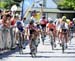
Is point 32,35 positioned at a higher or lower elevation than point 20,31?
higher

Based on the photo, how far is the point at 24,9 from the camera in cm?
2900

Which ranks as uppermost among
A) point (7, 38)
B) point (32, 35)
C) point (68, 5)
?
point (32, 35)

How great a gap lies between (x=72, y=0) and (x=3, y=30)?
52.6 meters

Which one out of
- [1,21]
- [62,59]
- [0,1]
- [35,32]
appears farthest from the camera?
[0,1]

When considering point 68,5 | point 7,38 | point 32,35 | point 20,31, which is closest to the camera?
point 32,35

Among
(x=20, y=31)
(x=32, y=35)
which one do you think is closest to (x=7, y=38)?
(x=20, y=31)

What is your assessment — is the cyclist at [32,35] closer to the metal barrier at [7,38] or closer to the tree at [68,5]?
the metal barrier at [7,38]

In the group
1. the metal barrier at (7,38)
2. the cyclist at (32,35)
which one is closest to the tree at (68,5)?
the metal barrier at (7,38)

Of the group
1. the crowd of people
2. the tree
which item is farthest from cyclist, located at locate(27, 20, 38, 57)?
the tree

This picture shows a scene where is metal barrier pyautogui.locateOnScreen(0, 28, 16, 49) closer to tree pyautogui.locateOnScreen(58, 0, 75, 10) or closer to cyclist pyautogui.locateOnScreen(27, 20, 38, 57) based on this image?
cyclist pyautogui.locateOnScreen(27, 20, 38, 57)

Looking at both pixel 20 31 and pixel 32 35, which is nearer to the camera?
pixel 32 35

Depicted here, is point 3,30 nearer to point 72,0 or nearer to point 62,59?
point 62,59

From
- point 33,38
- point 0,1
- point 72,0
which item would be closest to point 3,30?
point 33,38

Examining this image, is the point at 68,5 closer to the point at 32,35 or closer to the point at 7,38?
the point at 7,38
